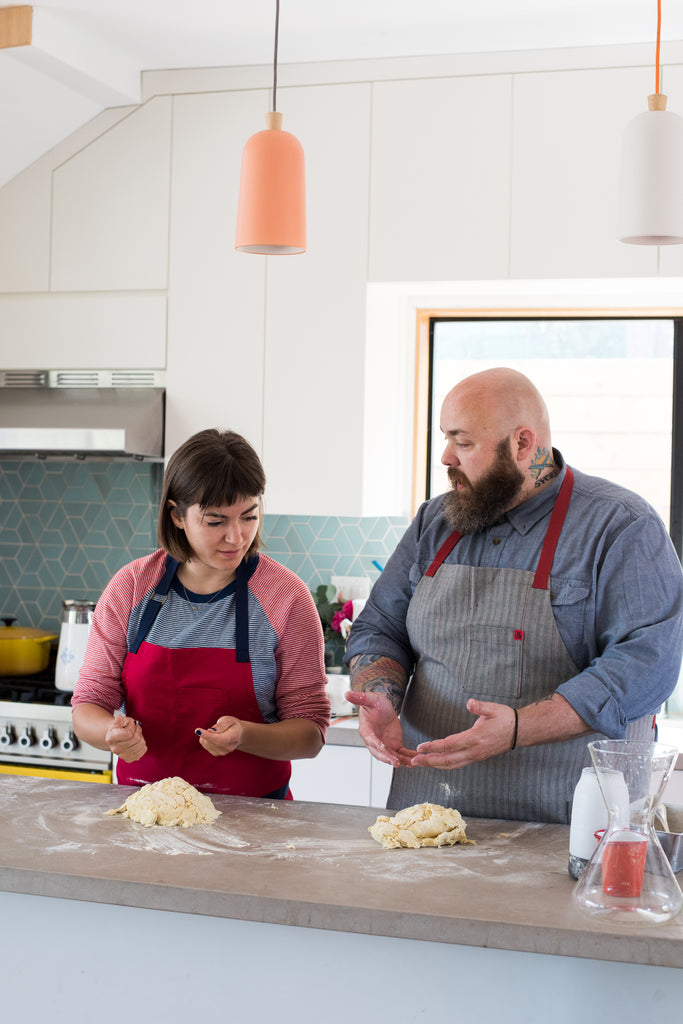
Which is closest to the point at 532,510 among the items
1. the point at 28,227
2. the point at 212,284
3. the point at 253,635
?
the point at 253,635

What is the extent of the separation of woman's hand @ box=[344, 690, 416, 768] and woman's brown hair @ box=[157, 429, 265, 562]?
436 mm

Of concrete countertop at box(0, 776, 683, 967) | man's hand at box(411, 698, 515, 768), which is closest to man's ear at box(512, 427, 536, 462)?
man's hand at box(411, 698, 515, 768)

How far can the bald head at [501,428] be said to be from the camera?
6.43ft

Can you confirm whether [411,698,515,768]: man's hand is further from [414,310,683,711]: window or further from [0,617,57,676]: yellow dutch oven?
[0,617,57,676]: yellow dutch oven

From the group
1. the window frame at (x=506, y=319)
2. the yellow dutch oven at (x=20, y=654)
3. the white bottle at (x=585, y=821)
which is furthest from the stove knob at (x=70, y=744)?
the white bottle at (x=585, y=821)

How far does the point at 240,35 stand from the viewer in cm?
299

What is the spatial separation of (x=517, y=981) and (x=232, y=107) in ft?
9.05

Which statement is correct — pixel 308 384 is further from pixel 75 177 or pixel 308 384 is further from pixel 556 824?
pixel 556 824

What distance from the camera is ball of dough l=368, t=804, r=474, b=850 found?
157 cm

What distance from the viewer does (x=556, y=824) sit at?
1776 millimetres

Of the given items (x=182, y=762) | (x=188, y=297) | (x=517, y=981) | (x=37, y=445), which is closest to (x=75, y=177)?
(x=188, y=297)

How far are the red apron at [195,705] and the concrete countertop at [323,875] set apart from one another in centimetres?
21

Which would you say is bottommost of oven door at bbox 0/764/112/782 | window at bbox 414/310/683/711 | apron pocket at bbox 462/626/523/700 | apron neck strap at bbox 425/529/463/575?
oven door at bbox 0/764/112/782

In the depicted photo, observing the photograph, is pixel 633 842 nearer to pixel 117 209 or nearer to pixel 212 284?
pixel 212 284
